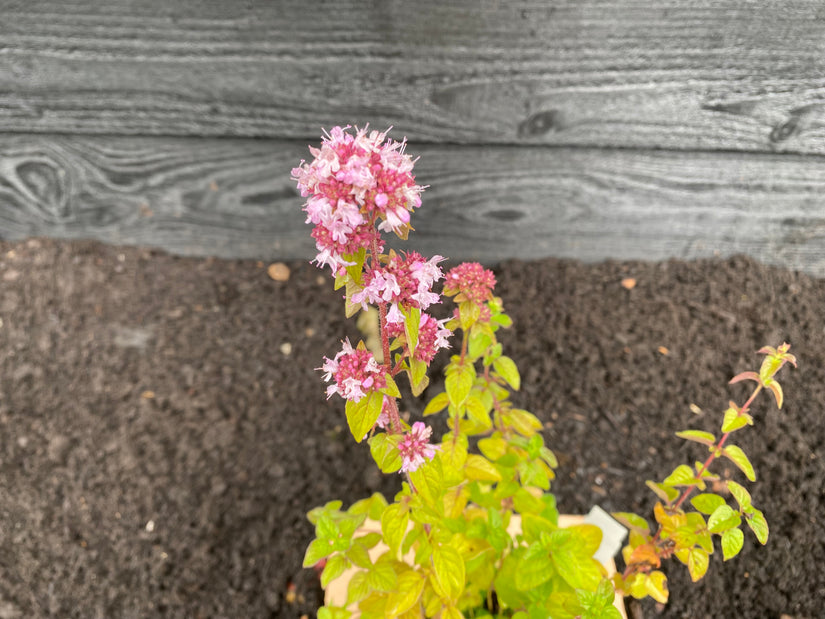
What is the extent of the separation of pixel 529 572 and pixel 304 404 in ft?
3.10

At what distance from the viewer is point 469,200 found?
2.02 meters

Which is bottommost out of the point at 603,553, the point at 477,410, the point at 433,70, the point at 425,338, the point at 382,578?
the point at 603,553

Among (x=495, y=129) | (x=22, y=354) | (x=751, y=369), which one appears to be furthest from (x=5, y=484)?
(x=751, y=369)

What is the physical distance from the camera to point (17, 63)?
5.81 feet

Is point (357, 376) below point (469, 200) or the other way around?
below

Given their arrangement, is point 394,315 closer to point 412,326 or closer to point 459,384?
point 412,326

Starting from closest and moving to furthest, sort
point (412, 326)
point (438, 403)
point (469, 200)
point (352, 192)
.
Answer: point (352, 192), point (412, 326), point (438, 403), point (469, 200)

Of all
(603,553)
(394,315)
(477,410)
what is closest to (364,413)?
(394,315)

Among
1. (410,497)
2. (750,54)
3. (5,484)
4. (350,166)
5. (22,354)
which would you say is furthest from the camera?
(22,354)

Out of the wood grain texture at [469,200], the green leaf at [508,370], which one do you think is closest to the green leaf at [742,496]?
the green leaf at [508,370]

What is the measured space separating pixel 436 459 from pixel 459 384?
0.41ft

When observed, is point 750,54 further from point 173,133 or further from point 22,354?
point 22,354

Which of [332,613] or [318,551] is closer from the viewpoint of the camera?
[318,551]

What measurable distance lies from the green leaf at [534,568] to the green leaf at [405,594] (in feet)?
0.57
